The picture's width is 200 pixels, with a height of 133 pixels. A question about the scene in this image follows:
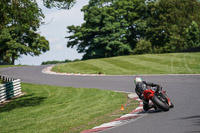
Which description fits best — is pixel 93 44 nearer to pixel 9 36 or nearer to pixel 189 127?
pixel 9 36

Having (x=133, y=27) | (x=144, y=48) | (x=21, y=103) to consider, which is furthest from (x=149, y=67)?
(x=133, y=27)

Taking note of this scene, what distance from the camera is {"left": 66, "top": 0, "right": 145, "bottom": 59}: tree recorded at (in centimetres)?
6131

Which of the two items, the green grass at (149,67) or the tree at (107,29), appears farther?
the tree at (107,29)

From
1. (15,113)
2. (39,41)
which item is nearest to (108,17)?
(39,41)

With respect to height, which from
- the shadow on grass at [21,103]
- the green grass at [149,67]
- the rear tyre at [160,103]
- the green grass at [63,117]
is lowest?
the shadow on grass at [21,103]

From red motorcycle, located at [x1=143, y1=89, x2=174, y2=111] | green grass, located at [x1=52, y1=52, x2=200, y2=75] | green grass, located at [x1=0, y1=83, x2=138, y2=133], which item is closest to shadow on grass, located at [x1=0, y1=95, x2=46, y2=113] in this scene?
green grass, located at [x1=0, y1=83, x2=138, y2=133]

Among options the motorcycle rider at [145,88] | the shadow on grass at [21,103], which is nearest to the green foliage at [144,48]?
the shadow on grass at [21,103]

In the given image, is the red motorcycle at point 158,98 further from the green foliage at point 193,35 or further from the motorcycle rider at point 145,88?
the green foliage at point 193,35

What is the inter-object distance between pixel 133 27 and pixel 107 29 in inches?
428

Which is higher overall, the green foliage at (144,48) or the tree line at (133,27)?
the tree line at (133,27)

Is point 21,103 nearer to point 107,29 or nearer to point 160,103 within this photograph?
point 160,103

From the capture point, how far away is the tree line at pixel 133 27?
6103 cm

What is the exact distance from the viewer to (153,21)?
6475 cm

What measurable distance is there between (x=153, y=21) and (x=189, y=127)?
5961cm
